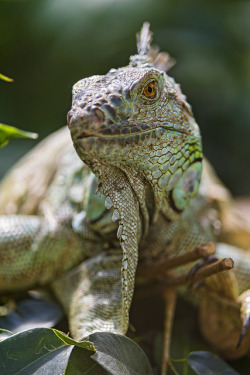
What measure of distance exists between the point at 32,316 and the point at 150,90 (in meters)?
0.92

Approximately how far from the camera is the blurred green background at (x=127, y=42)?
11.9 feet

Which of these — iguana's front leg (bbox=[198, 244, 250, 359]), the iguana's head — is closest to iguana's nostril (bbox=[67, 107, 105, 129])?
the iguana's head

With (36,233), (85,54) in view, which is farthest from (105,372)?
(85,54)

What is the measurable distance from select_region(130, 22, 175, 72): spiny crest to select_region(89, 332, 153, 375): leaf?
0.78 meters

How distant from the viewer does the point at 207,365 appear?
4.90 feet

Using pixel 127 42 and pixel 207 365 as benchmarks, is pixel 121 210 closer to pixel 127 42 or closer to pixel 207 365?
pixel 207 365

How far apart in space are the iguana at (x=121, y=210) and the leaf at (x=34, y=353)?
0.21 metres

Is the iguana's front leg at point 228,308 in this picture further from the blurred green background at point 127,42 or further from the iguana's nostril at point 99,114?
the blurred green background at point 127,42

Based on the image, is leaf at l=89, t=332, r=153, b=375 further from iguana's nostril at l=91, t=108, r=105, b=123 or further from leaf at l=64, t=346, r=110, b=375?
iguana's nostril at l=91, t=108, r=105, b=123

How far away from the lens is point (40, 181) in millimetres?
2191

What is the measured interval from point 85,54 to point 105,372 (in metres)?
2.87

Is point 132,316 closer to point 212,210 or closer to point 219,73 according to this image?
Result: point 212,210

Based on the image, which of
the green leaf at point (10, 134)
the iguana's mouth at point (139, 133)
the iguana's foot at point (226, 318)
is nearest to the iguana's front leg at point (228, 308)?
the iguana's foot at point (226, 318)

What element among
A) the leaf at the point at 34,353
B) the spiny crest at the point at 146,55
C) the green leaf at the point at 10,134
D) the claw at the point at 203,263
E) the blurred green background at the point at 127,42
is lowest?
the leaf at the point at 34,353
